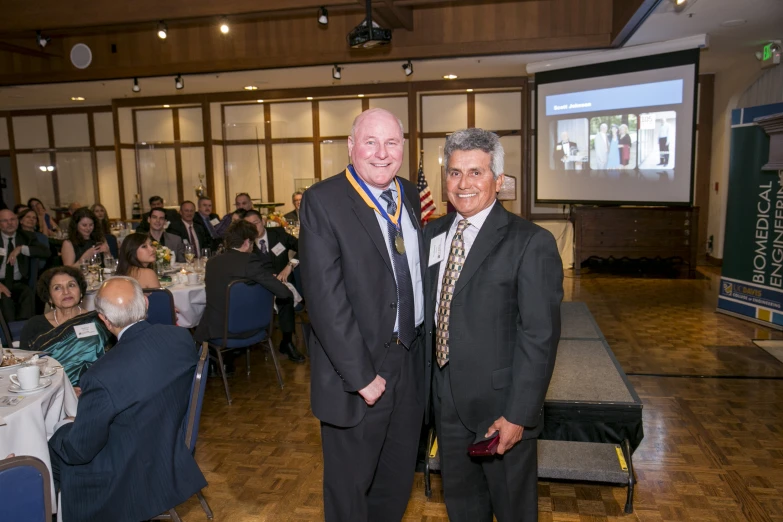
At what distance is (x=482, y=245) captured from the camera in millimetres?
2004

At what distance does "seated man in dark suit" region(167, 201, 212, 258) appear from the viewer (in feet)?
24.2

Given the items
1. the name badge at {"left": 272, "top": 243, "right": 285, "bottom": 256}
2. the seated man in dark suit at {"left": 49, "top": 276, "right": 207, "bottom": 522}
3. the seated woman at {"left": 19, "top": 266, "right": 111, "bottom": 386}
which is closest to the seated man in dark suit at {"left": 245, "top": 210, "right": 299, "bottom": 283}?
the name badge at {"left": 272, "top": 243, "right": 285, "bottom": 256}

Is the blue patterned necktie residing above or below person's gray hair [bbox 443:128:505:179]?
below

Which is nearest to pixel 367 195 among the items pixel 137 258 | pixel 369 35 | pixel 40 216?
pixel 137 258

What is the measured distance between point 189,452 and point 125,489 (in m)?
0.29

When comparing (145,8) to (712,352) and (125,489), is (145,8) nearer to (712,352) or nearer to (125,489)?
(125,489)

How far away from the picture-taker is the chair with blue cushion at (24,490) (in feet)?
4.86

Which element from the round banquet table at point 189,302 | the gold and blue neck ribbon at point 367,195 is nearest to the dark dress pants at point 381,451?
the gold and blue neck ribbon at point 367,195

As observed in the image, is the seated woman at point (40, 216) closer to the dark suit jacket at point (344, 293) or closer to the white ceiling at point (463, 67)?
the white ceiling at point (463, 67)

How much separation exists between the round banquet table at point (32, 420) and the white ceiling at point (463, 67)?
21.1 ft

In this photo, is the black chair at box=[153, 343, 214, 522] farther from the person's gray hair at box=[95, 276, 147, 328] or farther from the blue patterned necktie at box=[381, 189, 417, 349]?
the blue patterned necktie at box=[381, 189, 417, 349]

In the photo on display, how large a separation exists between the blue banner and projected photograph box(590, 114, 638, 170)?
0.63 ft

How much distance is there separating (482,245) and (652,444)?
2400 millimetres

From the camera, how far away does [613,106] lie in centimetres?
905
